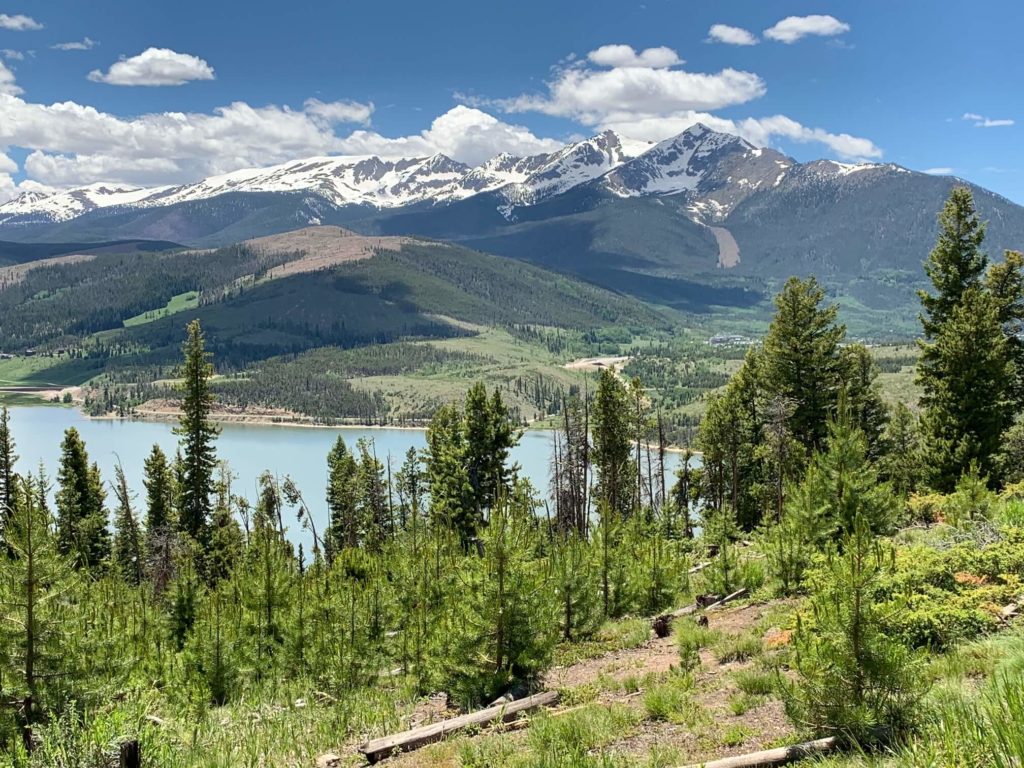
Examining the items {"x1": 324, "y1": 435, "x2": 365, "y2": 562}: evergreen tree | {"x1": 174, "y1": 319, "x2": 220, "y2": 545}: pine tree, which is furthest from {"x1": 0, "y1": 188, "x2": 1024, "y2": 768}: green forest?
{"x1": 324, "y1": 435, "x2": 365, "y2": 562}: evergreen tree

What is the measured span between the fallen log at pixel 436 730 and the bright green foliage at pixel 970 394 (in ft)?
84.3

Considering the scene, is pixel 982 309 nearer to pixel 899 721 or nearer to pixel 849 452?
pixel 849 452

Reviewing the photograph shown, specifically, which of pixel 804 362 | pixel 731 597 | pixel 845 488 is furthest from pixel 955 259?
pixel 731 597

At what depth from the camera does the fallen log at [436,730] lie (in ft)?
38.5

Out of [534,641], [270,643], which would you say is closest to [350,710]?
[534,641]

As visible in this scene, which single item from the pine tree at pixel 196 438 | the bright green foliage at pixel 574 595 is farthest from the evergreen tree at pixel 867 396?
the pine tree at pixel 196 438

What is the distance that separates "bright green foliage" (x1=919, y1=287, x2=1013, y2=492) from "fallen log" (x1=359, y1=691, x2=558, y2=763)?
25.7m

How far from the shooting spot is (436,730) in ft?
40.2

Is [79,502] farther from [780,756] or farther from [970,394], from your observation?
[780,756]

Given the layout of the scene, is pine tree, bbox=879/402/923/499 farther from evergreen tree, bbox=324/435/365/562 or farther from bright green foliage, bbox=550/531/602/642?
evergreen tree, bbox=324/435/365/562

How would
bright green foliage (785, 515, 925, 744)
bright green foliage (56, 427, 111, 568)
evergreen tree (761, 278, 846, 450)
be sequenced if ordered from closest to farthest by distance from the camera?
bright green foliage (785, 515, 925, 744) < evergreen tree (761, 278, 846, 450) < bright green foliage (56, 427, 111, 568)

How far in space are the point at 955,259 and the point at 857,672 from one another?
33.3m

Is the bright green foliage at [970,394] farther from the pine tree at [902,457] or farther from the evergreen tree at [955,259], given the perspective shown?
the evergreen tree at [955,259]

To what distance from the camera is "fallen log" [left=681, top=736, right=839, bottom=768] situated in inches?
314
